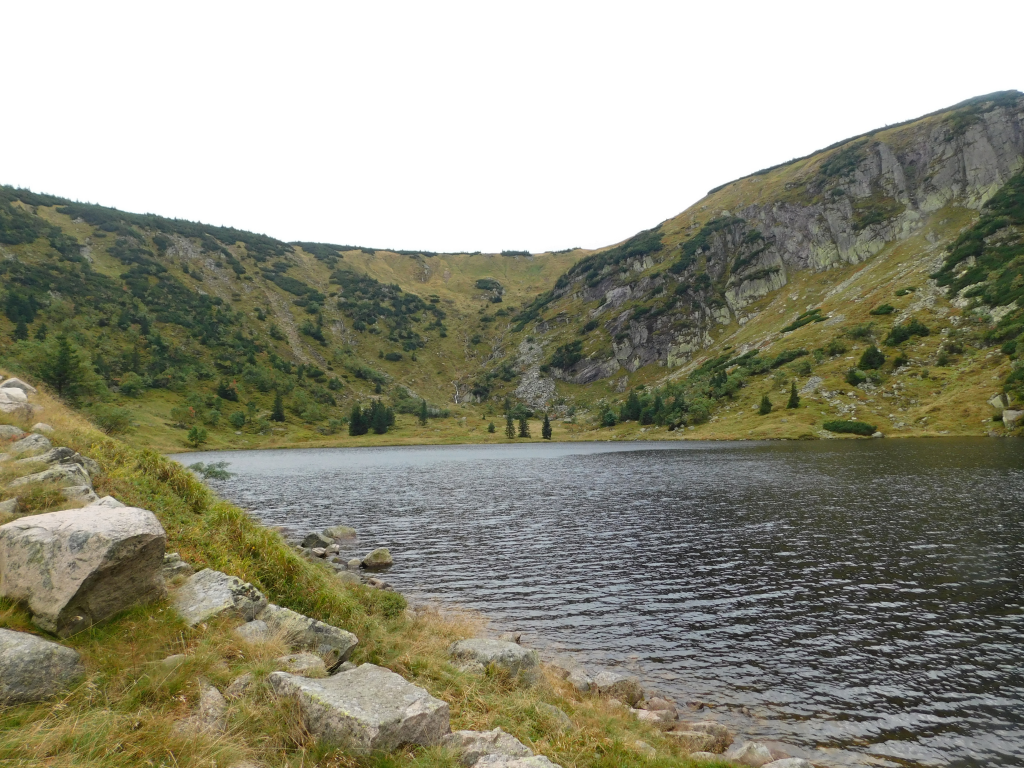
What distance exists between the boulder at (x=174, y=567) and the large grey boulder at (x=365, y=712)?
4753 millimetres

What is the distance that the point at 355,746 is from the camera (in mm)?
7484

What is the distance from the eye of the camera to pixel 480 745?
27.2 feet

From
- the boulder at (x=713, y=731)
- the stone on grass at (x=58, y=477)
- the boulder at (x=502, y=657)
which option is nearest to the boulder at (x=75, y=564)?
the stone on grass at (x=58, y=477)

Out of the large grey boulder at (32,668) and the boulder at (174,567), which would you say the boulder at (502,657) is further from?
the large grey boulder at (32,668)

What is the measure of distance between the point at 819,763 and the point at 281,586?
14.7m

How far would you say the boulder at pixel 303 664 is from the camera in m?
9.23

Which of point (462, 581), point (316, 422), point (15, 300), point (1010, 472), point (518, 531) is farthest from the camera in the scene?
point (316, 422)

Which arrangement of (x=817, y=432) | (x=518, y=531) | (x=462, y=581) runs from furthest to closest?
1. (x=817, y=432)
2. (x=518, y=531)
3. (x=462, y=581)

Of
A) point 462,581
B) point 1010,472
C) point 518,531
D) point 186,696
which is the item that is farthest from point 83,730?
point 1010,472

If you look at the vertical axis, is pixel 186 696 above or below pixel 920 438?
above

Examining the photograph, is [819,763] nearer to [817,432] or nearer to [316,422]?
[817,432]

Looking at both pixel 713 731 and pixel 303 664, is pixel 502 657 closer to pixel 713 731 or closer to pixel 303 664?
pixel 713 731

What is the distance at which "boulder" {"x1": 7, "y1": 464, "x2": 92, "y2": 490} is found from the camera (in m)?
12.6

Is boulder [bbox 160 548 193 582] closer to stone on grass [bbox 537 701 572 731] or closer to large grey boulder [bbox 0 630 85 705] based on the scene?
large grey boulder [bbox 0 630 85 705]
